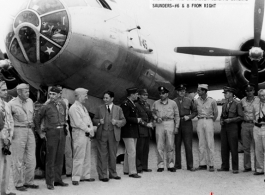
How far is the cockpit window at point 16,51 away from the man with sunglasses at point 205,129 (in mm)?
4136

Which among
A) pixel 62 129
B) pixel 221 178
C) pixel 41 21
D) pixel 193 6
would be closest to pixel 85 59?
pixel 41 21

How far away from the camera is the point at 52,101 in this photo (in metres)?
6.62

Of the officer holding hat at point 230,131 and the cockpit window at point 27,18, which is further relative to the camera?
the officer holding hat at point 230,131

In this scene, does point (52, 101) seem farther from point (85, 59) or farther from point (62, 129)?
point (85, 59)

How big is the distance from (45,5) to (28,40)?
824mm

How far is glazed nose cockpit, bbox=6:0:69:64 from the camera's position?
282 inches

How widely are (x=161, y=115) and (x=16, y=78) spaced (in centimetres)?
544

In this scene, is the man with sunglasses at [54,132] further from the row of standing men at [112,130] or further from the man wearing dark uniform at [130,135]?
the man wearing dark uniform at [130,135]

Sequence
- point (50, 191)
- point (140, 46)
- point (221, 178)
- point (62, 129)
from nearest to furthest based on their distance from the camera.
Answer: point (50, 191) < point (62, 129) < point (221, 178) < point (140, 46)

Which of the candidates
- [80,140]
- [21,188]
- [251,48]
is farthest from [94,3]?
[251,48]

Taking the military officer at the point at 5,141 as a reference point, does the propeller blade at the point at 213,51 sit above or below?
above

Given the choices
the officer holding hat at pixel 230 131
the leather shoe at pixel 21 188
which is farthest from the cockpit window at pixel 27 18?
the officer holding hat at pixel 230 131

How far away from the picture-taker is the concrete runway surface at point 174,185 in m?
5.88

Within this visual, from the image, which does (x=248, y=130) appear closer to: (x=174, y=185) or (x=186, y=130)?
(x=186, y=130)
